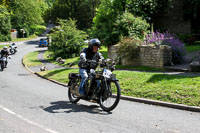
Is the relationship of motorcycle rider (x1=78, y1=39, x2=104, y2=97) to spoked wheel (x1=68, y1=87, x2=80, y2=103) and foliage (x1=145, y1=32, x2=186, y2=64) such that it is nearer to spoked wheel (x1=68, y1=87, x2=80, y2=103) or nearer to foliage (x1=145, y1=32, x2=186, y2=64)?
spoked wheel (x1=68, y1=87, x2=80, y2=103)

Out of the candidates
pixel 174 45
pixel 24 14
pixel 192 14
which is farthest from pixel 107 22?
pixel 24 14

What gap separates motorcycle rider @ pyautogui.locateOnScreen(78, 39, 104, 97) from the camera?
8445mm

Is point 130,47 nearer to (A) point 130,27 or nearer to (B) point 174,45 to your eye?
(B) point 174,45

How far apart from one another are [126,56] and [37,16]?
2628 inches

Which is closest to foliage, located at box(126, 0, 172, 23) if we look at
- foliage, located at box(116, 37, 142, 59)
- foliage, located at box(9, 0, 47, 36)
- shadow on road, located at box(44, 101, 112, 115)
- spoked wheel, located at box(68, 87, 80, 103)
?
foliage, located at box(116, 37, 142, 59)

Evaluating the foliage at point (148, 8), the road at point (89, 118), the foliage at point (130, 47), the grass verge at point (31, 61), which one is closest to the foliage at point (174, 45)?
A: the foliage at point (130, 47)

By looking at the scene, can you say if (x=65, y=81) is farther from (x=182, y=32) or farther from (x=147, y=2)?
(x=182, y=32)

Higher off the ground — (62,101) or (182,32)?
(182,32)

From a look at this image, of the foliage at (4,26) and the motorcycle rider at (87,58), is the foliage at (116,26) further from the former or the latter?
the foliage at (4,26)

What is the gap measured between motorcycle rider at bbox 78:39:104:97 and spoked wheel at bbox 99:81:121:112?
2.48 ft

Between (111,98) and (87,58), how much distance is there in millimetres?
1567

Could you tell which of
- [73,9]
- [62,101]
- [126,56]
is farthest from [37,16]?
[62,101]

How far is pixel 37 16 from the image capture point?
265ft

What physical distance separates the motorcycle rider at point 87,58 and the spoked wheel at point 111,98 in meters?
0.76
